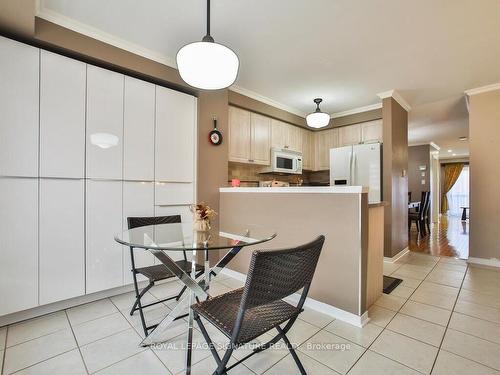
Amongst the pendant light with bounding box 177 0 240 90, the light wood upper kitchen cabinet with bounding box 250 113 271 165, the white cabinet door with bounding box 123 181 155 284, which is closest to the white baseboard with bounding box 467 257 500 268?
the light wood upper kitchen cabinet with bounding box 250 113 271 165

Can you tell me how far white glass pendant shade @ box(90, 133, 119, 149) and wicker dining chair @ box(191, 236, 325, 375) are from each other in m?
1.86

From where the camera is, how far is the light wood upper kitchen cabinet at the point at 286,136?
14.0 feet

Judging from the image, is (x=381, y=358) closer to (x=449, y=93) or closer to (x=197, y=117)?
(x=197, y=117)

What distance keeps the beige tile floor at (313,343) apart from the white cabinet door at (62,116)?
1.25 m

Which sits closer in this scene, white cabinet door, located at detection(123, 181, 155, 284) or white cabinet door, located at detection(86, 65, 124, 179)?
white cabinet door, located at detection(86, 65, 124, 179)

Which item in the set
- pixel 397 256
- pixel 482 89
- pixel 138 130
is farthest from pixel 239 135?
pixel 482 89

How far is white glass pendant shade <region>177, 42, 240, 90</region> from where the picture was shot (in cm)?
154

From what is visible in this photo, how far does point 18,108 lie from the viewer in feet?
6.34

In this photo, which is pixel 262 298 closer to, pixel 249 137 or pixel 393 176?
pixel 249 137

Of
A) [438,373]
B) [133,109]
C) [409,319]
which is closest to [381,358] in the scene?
[438,373]

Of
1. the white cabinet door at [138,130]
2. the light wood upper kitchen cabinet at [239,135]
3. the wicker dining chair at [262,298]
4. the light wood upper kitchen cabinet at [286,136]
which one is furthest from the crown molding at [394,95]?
the wicker dining chair at [262,298]

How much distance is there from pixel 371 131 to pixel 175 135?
3307mm

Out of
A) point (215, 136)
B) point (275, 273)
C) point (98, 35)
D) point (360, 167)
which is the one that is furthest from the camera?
point (360, 167)

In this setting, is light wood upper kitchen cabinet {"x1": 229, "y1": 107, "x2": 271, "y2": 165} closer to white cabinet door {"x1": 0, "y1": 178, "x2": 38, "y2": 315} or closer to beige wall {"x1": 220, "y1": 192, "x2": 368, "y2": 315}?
beige wall {"x1": 220, "y1": 192, "x2": 368, "y2": 315}
